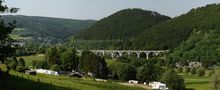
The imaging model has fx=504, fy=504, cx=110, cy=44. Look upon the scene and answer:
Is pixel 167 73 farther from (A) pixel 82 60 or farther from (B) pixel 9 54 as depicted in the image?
(B) pixel 9 54

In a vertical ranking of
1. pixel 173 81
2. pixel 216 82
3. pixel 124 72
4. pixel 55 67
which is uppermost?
pixel 55 67

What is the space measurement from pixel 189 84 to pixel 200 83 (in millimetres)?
4386

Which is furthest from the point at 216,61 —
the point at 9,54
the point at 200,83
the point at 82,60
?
the point at 9,54

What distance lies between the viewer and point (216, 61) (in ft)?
643

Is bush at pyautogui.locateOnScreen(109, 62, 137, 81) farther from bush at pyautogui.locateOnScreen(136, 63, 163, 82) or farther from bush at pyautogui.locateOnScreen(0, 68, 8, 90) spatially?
bush at pyautogui.locateOnScreen(0, 68, 8, 90)

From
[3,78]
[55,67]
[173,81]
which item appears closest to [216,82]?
[173,81]

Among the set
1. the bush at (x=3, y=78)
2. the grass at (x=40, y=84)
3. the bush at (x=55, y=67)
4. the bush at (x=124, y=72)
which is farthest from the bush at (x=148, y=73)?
the bush at (x=3, y=78)

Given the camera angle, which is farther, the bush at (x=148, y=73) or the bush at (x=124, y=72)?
the bush at (x=124, y=72)

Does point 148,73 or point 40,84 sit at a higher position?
point 40,84

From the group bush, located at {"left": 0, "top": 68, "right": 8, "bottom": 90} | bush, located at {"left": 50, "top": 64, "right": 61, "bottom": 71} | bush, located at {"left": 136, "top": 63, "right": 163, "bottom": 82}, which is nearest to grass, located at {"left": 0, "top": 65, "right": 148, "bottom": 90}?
bush, located at {"left": 0, "top": 68, "right": 8, "bottom": 90}

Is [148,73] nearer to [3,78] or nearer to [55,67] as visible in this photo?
[55,67]

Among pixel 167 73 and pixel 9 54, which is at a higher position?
pixel 9 54

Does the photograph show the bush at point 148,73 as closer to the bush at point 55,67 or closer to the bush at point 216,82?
the bush at point 55,67

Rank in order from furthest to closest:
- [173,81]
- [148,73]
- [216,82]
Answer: [148,73] → [173,81] → [216,82]
